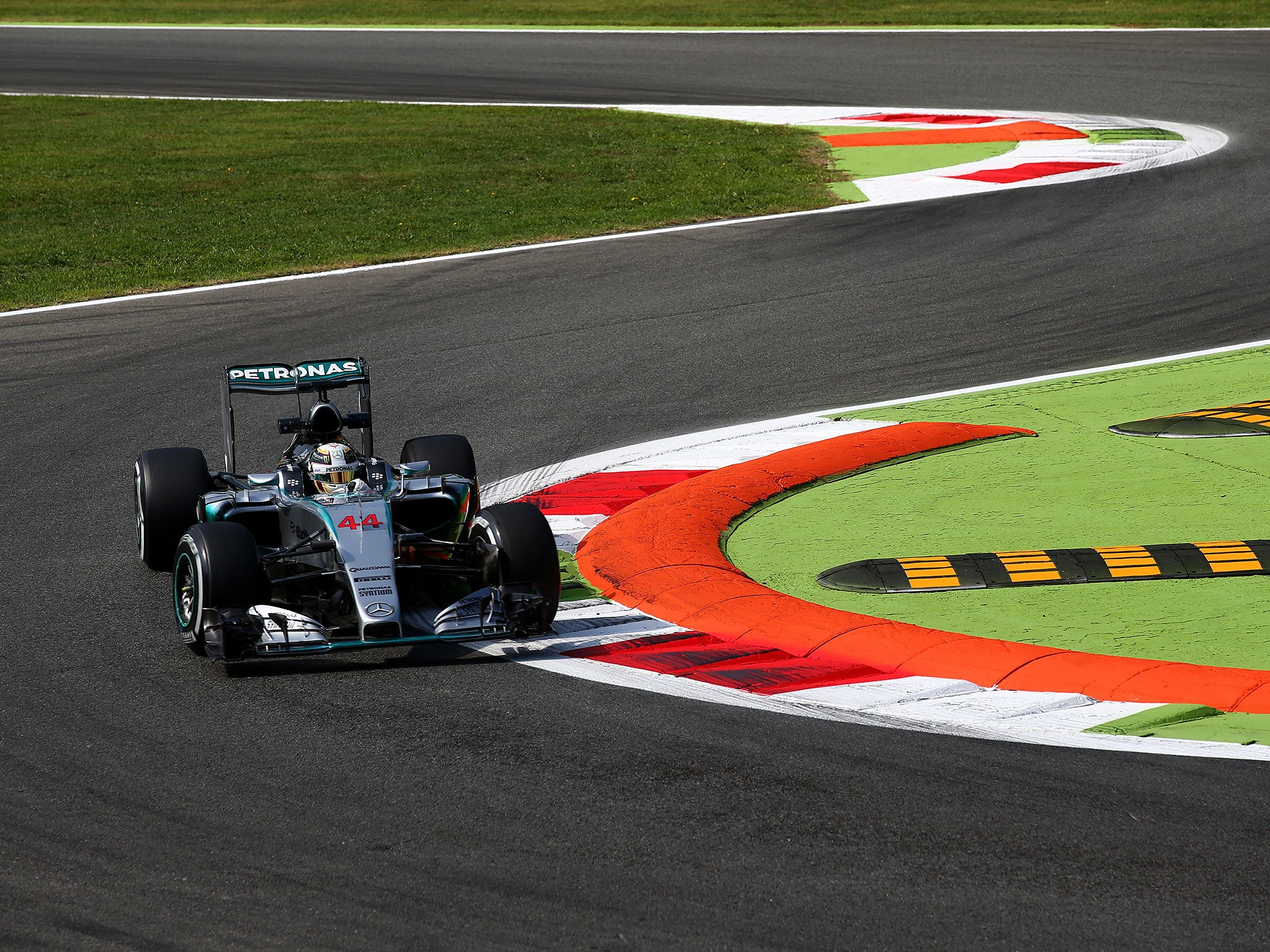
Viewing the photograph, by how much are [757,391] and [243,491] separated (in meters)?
4.75

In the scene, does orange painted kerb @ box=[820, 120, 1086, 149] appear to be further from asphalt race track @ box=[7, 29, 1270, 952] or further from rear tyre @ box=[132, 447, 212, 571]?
rear tyre @ box=[132, 447, 212, 571]

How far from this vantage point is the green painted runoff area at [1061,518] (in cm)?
667

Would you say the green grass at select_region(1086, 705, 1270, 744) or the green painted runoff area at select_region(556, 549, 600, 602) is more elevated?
the green painted runoff area at select_region(556, 549, 600, 602)

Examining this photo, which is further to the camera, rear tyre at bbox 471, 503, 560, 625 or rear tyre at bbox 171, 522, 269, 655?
rear tyre at bbox 471, 503, 560, 625

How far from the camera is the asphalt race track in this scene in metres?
4.53

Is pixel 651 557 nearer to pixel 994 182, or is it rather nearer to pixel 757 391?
pixel 757 391

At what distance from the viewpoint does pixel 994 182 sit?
17.4 m

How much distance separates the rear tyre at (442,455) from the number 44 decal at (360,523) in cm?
125

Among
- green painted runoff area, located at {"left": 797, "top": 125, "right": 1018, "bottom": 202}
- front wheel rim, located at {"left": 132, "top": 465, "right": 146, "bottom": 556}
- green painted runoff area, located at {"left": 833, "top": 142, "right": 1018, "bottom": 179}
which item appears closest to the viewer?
front wheel rim, located at {"left": 132, "top": 465, "right": 146, "bottom": 556}

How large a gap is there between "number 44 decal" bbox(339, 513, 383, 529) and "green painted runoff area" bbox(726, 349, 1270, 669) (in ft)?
6.04

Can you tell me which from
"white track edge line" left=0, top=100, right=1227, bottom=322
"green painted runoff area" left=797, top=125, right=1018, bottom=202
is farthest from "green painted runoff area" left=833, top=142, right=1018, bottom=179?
"white track edge line" left=0, top=100, right=1227, bottom=322

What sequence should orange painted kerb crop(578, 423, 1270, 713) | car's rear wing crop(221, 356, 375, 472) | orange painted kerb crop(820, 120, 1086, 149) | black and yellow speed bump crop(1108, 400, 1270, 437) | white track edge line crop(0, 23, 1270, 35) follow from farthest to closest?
1. white track edge line crop(0, 23, 1270, 35)
2. orange painted kerb crop(820, 120, 1086, 149)
3. black and yellow speed bump crop(1108, 400, 1270, 437)
4. car's rear wing crop(221, 356, 375, 472)
5. orange painted kerb crop(578, 423, 1270, 713)

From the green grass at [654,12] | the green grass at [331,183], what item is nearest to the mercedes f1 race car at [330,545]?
the green grass at [331,183]

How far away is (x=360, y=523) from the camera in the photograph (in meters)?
6.81
